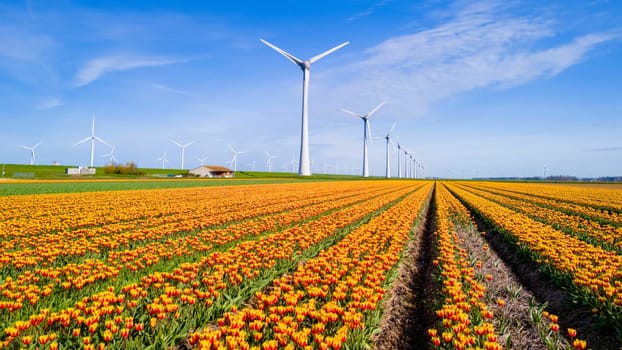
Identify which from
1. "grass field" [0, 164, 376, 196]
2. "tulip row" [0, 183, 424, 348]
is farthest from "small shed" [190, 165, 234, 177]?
"tulip row" [0, 183, 424, 348]

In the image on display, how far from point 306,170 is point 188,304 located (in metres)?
92.4

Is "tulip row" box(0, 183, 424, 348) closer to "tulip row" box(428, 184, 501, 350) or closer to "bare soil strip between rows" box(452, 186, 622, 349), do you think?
"tulip row" box(428, 184, 501, 350)

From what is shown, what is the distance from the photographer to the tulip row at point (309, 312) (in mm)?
4473

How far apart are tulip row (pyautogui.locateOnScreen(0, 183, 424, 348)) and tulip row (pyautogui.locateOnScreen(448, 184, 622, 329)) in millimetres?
6830

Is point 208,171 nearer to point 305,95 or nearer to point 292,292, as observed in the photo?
point 305,95

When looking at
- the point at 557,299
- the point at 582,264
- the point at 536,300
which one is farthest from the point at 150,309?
the point at 582,264

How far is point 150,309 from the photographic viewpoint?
17.3 ft

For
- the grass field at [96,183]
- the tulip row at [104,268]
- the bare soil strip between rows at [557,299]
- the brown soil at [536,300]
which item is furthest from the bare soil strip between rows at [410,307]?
the grass field at [96,183]

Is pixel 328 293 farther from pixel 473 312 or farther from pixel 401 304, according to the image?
pixel 473 312

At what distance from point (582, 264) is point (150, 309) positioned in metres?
10.8

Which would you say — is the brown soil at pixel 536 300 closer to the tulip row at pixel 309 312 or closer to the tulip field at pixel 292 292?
the tulip field at pixel 292 292

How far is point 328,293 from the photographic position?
22.2 ft

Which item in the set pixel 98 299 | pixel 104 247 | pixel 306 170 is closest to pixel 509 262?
pixel 98 299

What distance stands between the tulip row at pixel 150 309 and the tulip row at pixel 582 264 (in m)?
6.83
